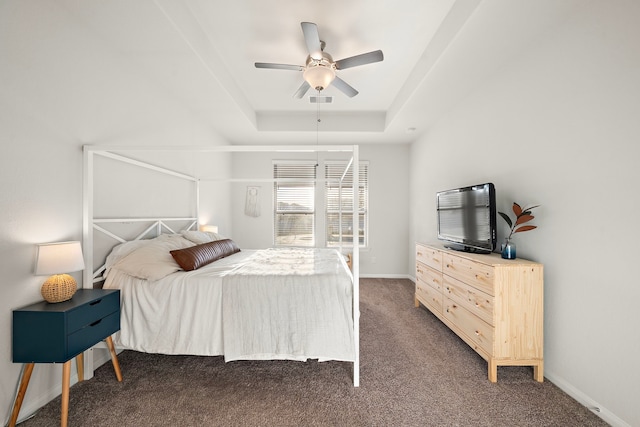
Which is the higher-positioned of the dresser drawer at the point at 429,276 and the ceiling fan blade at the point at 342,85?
the ceiling fan blade at the point at 342,85

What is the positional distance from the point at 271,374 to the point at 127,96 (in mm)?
2705

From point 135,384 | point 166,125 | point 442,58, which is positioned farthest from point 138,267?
point 442,58

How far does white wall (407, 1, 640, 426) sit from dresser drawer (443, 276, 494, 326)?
417mm

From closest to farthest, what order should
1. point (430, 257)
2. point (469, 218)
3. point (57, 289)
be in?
point (57, 289) → point (469, 218) → point (430, 257)

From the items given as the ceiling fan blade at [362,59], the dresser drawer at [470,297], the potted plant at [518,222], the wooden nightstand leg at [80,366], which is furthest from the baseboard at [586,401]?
the wooden nightstand leg at [80,366]

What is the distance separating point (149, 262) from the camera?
216 centimetres

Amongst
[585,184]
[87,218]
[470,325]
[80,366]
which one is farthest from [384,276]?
[87,218]

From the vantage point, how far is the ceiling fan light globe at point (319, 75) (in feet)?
7.93

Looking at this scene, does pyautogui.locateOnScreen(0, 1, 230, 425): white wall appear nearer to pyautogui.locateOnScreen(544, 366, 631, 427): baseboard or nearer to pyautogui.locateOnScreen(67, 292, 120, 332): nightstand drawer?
pyautogui.locateOnScreen(67, 292, 120, 332): nightstand drawer

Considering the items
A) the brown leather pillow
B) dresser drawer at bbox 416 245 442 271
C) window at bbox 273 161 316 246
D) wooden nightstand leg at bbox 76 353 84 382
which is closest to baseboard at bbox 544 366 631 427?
dresser drawer at bbox 416 245 442 271

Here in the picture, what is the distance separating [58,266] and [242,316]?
1150mm

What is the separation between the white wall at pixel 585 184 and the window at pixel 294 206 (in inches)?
135

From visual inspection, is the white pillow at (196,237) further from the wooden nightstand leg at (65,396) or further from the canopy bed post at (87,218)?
the wooden nightstand leg at (65,396)

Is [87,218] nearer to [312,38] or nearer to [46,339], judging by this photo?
[46,339]
